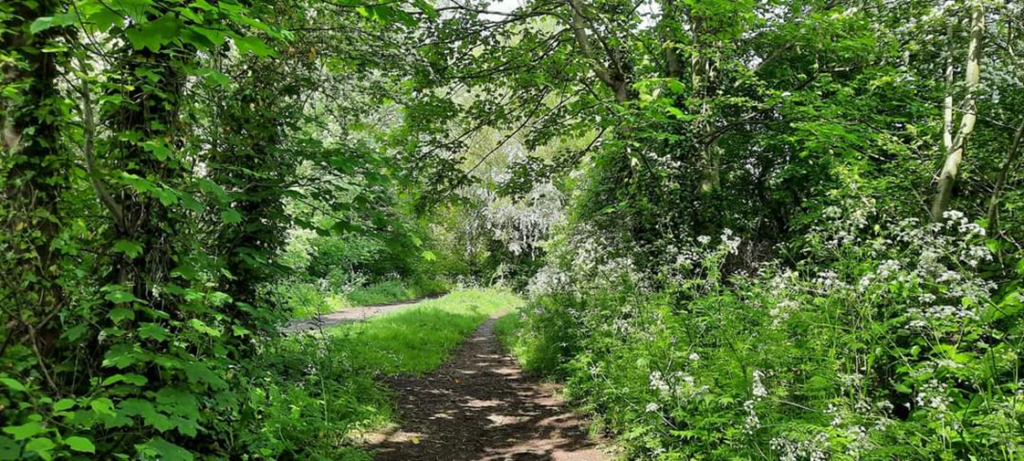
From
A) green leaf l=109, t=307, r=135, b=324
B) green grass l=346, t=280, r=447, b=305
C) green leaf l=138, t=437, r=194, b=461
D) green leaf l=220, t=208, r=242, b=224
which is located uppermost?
green leaf l=220, t=208, r=242, b=224

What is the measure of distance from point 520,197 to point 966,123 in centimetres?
636

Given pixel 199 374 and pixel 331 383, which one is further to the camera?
pixel 331 383

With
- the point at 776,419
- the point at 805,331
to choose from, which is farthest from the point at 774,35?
the point at 776,419

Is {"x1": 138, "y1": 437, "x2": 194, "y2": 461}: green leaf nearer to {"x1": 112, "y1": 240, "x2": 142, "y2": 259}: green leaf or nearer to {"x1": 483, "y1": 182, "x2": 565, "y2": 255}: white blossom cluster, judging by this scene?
{"x1": 112, "y1": 240, "x2": 142, "y2": 259}: green leaf

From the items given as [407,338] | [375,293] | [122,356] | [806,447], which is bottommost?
[375,293]

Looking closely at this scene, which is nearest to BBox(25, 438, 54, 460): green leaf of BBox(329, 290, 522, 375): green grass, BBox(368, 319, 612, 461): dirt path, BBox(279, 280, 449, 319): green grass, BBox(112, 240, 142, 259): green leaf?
BBox(112, 240, 142, 259): green leaf

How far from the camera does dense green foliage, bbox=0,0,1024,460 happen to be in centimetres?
237

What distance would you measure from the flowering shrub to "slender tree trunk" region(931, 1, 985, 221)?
32 centimetres

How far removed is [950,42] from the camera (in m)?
4.77

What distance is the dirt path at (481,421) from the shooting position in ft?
18.0

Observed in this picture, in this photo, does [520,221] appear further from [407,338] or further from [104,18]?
[104,18]

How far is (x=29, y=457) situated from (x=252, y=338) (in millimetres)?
2553

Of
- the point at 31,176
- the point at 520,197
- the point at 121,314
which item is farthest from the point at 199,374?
the point at 520,197

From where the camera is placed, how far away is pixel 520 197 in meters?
9.48
